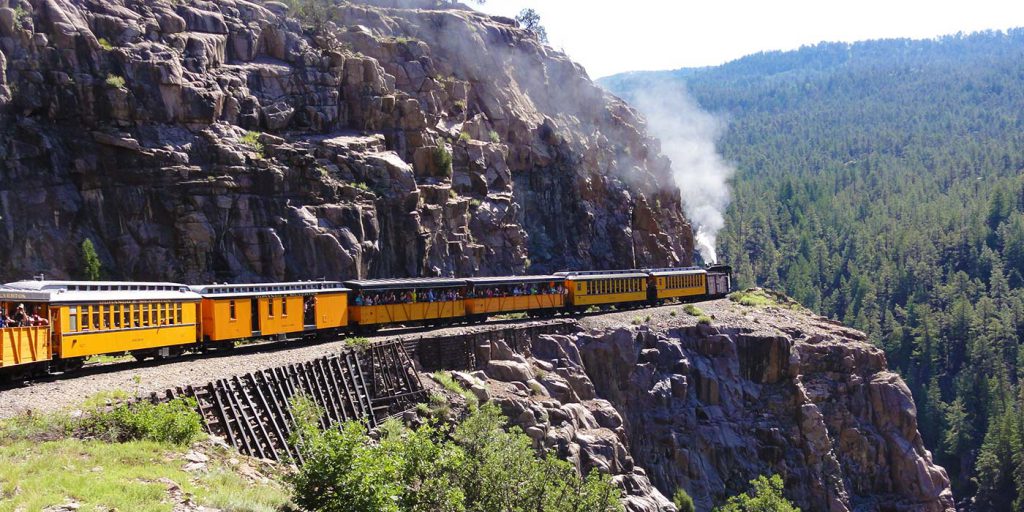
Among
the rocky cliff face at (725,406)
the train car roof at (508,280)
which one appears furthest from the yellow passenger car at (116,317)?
the train car roof at (508,280)

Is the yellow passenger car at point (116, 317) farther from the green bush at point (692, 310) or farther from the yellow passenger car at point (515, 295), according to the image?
the green bush at point (692, 310)

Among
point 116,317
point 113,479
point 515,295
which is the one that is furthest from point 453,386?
point 113,479

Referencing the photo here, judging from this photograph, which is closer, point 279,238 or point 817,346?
point 279,238

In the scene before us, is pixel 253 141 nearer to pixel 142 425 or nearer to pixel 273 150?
pixel 273 150

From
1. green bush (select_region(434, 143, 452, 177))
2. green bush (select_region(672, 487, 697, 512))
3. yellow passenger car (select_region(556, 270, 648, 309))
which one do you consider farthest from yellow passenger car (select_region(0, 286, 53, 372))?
green bush (select_region(434, 143, 452, 177))

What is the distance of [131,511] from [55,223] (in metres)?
30.9

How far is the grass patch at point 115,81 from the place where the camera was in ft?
141

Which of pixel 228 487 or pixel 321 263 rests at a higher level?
pixel 321 263

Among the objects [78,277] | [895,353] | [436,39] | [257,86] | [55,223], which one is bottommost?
[895,353]

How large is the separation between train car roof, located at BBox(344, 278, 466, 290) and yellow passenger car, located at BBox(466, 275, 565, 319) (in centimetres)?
124

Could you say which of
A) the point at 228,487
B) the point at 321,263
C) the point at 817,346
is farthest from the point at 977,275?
the point at 228,487

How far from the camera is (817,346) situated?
177 feet

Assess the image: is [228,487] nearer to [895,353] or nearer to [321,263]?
[321,263]

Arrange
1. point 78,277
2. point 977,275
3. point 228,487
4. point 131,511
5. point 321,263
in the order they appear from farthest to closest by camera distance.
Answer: point 977,275, point 321,263, point 78,277, point 228,487, point 131,511
